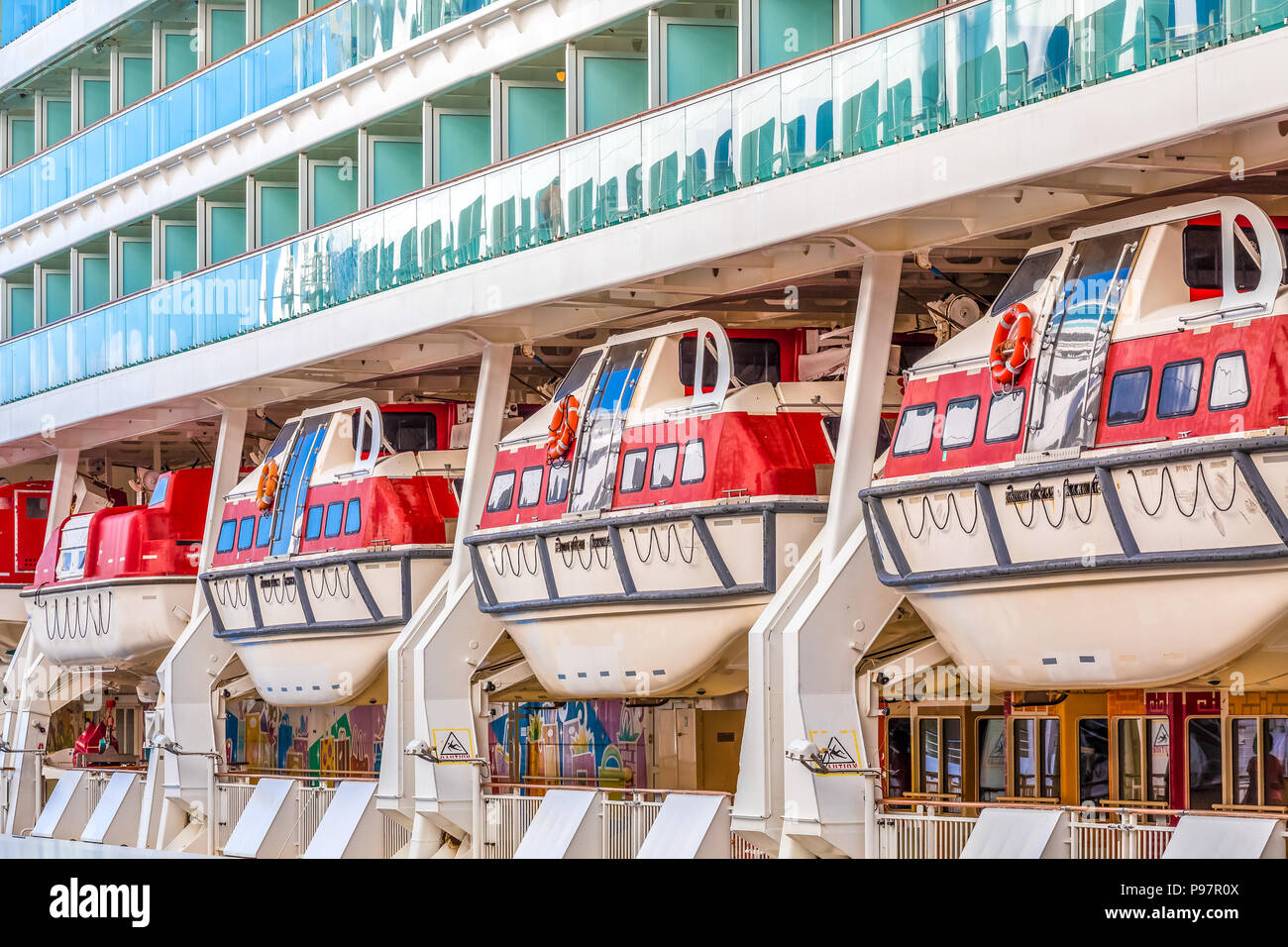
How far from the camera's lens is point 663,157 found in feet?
→ 79.8

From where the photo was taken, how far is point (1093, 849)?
18312mm

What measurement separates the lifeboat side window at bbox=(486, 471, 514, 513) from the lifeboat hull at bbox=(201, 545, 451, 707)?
2.58 m

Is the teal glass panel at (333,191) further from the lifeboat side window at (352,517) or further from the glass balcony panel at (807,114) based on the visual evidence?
the glass balcony panel at (807,114)

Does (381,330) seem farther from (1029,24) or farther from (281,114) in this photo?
(1029,24)

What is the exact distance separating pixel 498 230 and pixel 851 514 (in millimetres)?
→ 7088

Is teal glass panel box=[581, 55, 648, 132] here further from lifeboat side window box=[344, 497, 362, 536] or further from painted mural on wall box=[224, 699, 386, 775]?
painted mural on wall box=[224, 699, 386, 775]

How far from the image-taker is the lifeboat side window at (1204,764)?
22688mm

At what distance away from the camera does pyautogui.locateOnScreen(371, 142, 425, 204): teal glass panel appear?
31281 millimetres

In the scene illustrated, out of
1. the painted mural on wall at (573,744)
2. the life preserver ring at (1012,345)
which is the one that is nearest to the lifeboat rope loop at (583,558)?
the painted mural on wall at (573,744)

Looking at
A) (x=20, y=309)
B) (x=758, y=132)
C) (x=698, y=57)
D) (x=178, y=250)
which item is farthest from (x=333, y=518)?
(x=20, y=309)

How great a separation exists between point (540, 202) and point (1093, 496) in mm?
9920

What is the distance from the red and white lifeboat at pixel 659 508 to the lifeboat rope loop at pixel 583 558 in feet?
0.06

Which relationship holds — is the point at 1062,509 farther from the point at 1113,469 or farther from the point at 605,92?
the point at 605,92

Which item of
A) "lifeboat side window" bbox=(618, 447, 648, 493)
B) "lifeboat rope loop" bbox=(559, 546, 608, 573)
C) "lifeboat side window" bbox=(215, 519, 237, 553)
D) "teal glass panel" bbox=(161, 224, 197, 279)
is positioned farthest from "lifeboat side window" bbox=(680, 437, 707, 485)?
"teal glass panel" bbox=(161, 224, 197, 279)
